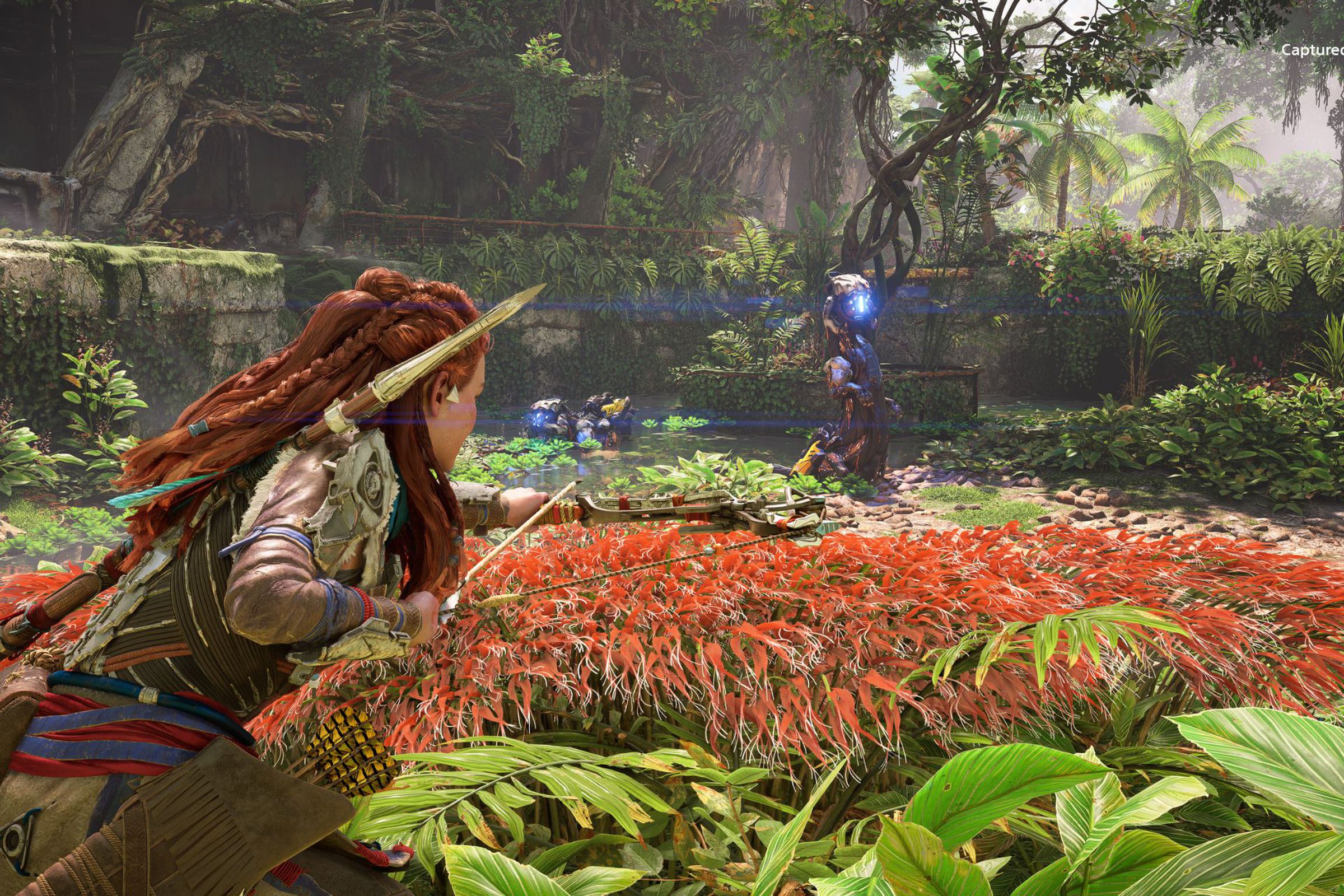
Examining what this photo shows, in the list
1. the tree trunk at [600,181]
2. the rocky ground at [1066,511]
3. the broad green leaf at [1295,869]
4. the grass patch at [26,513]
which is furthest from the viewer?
the tree trunk at [600,181]

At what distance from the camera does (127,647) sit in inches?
36.7

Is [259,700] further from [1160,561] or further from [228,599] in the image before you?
[1160,561]

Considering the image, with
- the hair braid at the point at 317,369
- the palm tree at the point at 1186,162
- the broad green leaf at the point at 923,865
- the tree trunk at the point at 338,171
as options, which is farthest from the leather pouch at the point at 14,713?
the palm tree at the point at 1186,162

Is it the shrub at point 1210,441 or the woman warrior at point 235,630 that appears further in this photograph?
the shrub at point 1210,441

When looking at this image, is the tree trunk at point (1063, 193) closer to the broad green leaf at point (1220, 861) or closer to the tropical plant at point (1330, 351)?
the tropical plant at point (1330, 351)

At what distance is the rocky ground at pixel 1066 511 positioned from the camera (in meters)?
4.59

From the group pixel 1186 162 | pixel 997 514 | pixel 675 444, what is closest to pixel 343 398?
pixel 997 514

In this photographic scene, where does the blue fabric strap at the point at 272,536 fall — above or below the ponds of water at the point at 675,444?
above

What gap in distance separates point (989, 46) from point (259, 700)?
6110mm

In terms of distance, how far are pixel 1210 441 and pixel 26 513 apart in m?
7.26

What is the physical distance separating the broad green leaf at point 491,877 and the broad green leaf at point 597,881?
5 centimetres

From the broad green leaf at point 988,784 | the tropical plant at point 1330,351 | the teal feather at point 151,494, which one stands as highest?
the tropical plant at point 1330,351

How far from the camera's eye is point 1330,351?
5.35m

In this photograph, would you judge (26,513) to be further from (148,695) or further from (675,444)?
(148,695)
